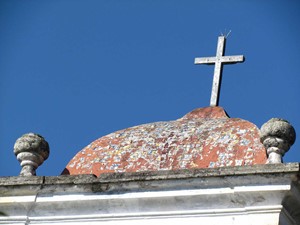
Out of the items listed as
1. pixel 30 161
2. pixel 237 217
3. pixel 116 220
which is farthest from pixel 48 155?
pixel 237 217

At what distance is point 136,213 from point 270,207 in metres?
1.38

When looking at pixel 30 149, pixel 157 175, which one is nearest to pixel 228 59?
pixel 30 149

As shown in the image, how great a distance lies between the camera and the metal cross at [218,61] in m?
18.5

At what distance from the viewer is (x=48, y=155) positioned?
1692 centimetres

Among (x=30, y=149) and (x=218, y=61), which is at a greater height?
(x=218, y=61)

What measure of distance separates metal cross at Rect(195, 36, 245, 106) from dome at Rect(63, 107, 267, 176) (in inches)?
28.4

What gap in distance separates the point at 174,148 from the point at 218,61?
7.96 feet

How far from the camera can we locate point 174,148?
55.6ft

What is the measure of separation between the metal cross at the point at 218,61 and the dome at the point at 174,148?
0.72 metres

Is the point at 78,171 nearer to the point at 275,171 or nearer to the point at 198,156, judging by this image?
the point at 198,156

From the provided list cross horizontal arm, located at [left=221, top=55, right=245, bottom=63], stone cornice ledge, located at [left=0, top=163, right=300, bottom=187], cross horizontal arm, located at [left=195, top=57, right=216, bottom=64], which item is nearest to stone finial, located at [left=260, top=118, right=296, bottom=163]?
stone cornice ledge, located at [left=0, top=163, right=300, bottom=187]

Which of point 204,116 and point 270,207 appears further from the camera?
point 204,116

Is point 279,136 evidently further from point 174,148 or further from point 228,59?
point 228,59

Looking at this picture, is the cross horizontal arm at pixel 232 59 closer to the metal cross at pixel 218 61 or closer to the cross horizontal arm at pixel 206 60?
the metal cross at pixel 218 61
